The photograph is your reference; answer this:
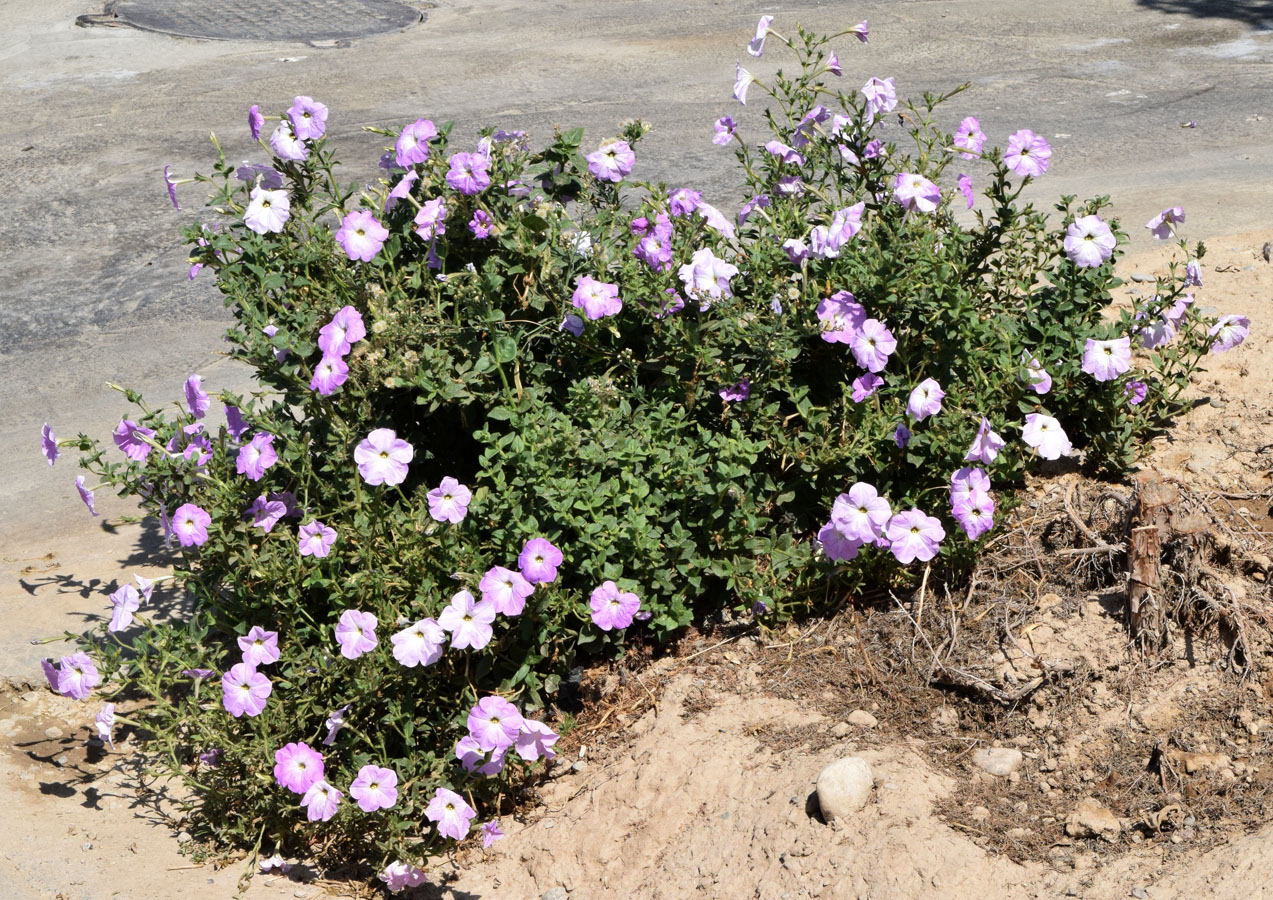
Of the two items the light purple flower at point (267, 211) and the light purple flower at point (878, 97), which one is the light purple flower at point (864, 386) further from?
the light purple flower at point (267, 211)

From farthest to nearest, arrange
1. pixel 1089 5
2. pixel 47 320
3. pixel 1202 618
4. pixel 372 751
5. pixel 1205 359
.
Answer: pixel 1089 5
pixel 47 320
pixel 1205 359
pixel 372 751
pixel 1202 618

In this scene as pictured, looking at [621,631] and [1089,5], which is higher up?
[1089,5]

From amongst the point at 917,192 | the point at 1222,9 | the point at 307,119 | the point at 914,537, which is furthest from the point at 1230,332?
the point at 1222,9

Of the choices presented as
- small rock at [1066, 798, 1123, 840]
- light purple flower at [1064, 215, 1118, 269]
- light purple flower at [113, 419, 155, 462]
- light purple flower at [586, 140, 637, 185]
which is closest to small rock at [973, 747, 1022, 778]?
small rock at [1066, 798, 1123, 840]

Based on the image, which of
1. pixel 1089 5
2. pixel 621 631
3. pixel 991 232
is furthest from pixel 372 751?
pixel 1089 5

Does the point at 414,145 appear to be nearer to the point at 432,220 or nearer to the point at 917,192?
the point at 432,220

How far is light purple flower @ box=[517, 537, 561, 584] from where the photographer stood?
271cm

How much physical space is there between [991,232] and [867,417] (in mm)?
735

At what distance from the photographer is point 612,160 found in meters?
3.25

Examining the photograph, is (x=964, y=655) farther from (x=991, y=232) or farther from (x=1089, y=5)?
(x=1089, y=5)

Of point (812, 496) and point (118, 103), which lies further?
point (118, 103)

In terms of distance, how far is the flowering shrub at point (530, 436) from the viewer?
280cm

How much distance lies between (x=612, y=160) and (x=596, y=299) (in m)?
0.49

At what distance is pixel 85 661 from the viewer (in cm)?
280
